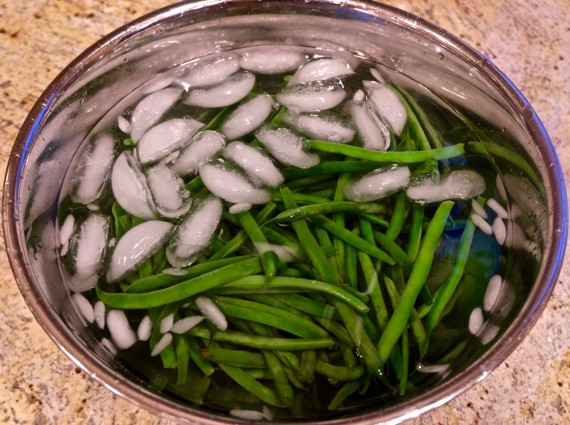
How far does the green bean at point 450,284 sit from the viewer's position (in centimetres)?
73

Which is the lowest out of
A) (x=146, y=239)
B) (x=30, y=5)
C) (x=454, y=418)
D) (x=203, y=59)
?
(x=454, y=418)

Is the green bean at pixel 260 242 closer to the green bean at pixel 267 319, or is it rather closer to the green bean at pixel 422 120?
the green bean at pixel 267 319

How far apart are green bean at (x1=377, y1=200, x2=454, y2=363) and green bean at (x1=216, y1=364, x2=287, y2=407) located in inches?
5.6

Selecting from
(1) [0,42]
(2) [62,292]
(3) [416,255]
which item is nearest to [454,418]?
(3) [416,255]

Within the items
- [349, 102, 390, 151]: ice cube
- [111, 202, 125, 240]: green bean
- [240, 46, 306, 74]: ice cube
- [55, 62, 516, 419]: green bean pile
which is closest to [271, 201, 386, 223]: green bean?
[55, 62, 516, 419]: green bean pile

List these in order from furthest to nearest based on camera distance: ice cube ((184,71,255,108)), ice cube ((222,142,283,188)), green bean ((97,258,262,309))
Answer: ice cube ((184,71,255,108)) < ice cube ((222,142,283,188)) < green bean ((97,258,262,309))

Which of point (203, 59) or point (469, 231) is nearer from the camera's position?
point (469, 231)

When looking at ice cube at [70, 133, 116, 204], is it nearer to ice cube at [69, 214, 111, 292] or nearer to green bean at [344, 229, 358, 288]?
ice cube at [69, 214, 111, 292]

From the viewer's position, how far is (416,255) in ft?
2.42

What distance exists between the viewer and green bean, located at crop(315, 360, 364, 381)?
684 mm

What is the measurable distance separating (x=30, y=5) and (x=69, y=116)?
40 centimetres

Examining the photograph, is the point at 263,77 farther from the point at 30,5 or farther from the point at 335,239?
the point at 30,5

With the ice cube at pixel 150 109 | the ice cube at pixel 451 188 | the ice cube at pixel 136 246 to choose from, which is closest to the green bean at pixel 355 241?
the ice cube at pixel 451 188

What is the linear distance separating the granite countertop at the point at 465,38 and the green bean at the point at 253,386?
14cm
